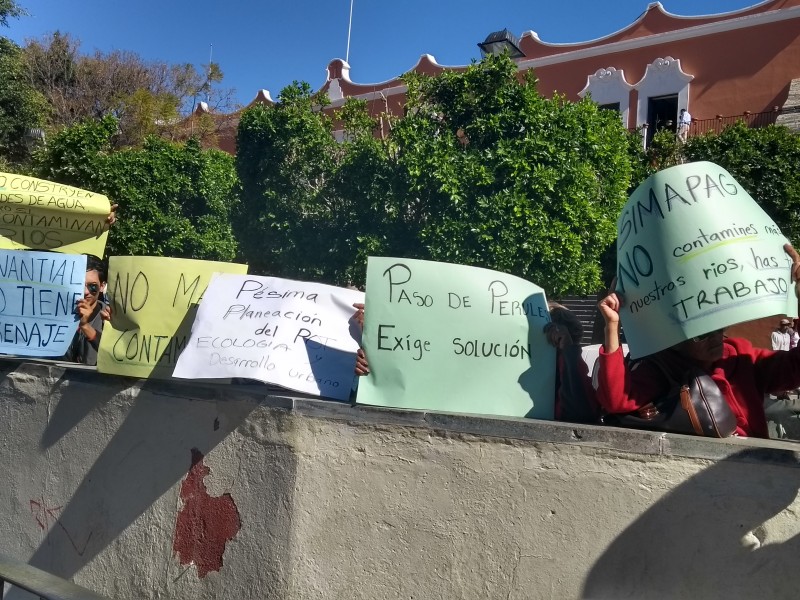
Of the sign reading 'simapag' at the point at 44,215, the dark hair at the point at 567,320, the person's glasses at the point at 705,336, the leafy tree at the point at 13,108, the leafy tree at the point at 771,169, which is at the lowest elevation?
the person's glasses at the point at 705,336

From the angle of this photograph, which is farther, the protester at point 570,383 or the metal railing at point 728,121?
the metal railing at point 728,121

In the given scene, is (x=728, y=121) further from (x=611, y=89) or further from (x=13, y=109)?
(x=13, y=109)

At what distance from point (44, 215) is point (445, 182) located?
343cm

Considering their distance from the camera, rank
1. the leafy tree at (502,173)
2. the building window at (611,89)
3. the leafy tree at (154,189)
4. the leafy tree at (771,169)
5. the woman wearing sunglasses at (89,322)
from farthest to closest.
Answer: the building window at (611,89) → the leafy tree at (771,169) → the leafy tree at (154,189) → the leafy tree at (502,173) → the woman wearing sunglasses at (89,322)

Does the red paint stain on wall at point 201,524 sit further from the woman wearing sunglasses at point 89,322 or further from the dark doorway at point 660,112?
the dark doorway at point 660,112

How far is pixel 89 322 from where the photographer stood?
496 centimetres

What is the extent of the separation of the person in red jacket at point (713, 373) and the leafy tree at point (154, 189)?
728 centimetres

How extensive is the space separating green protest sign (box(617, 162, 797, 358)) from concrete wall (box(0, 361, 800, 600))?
1.40ft

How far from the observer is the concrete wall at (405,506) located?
2572 millimetres

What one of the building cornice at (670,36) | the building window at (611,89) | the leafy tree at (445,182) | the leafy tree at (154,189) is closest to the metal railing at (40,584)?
the leafy tree at (445,182)

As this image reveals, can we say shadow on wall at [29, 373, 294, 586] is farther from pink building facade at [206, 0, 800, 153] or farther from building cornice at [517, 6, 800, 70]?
pink building facade at [206, 0, 800, 153]

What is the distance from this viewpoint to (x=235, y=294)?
3.64 metres

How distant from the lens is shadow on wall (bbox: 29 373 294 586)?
333 cm

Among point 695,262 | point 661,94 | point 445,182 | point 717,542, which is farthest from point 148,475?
point 661,94
